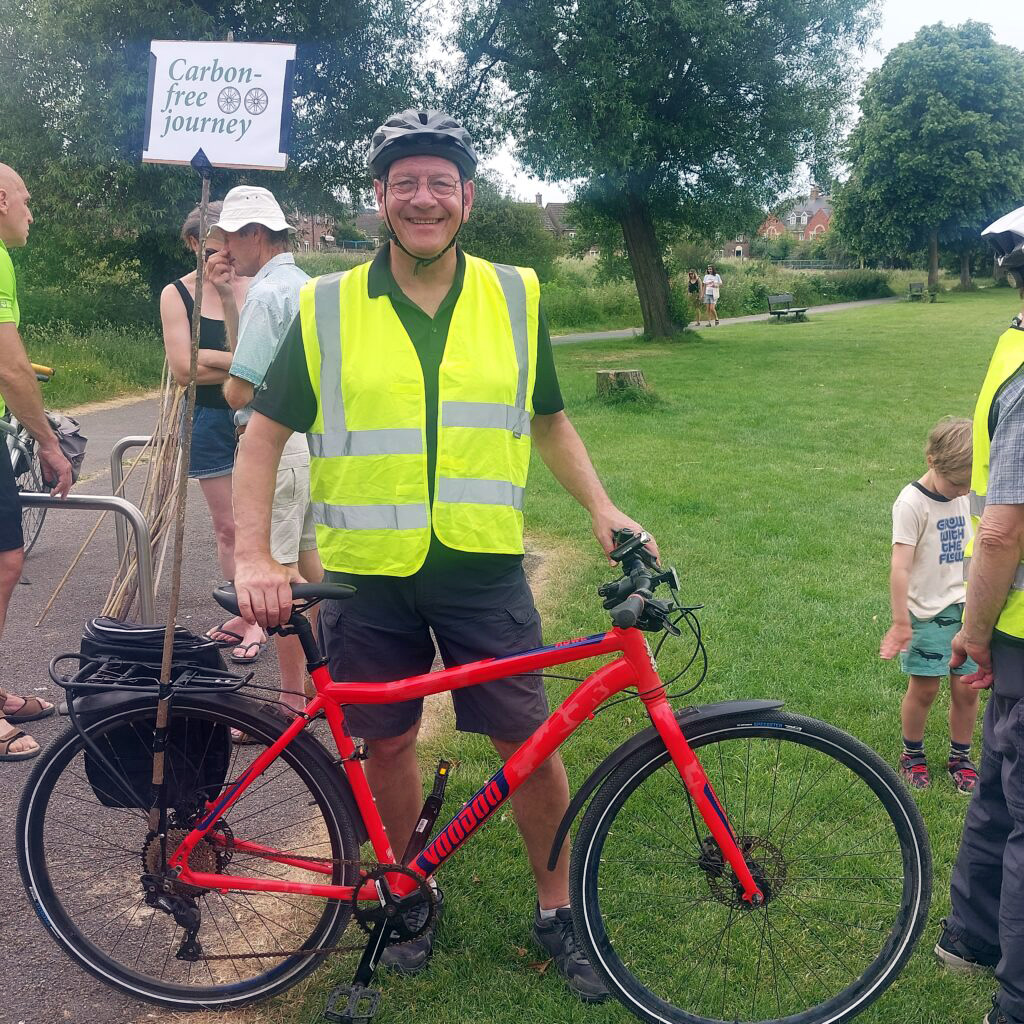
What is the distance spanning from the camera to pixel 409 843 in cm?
283

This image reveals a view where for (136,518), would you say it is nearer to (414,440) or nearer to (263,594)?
(263,594)

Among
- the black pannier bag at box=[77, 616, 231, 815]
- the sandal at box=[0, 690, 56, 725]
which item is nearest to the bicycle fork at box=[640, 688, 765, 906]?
the black pannier bag at box=[77, 616, 231, 815]

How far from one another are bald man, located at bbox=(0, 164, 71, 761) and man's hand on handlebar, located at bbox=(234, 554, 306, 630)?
1.94m

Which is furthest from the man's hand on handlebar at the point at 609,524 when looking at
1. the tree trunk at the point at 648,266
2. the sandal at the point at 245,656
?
the tree trunk at the point at 648,266

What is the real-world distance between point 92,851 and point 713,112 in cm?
2305

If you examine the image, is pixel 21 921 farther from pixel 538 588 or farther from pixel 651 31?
pixel 651 31

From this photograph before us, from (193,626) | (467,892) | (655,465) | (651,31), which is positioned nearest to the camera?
(467,892)

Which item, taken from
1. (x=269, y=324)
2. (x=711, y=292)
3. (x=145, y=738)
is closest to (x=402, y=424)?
(x=145, y=738)

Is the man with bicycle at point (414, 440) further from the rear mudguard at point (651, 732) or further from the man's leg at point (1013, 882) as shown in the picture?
the man's leg at point (1013, 882)

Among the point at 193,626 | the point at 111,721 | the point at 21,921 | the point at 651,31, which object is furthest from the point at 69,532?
the point at 651,31

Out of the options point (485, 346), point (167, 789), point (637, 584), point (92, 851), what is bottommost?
point (92, 851)

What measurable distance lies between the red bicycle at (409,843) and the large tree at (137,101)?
16.2 meters

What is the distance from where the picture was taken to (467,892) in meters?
3.35

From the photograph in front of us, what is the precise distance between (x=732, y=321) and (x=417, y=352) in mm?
35671
